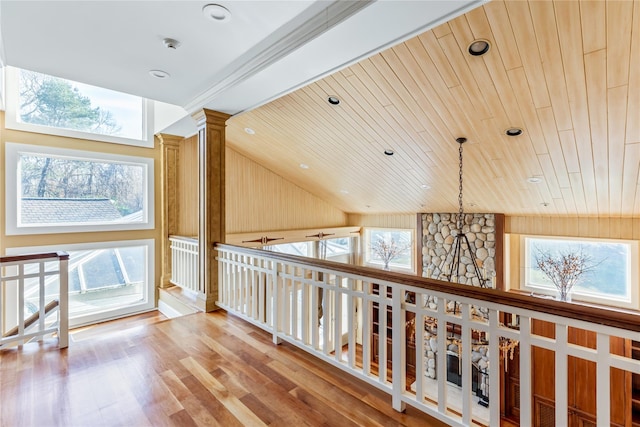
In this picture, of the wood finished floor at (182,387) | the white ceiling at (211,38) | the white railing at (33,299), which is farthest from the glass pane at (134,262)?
the white ceiling at (211,38)

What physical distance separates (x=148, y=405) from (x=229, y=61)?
277 centimetres

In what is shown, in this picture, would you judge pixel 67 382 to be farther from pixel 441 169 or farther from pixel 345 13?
pixel 441 169

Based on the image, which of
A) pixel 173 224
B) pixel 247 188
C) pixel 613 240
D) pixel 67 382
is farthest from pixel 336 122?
pixel 613 240

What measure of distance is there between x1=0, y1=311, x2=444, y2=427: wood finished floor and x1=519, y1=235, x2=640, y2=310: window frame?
4970 mm

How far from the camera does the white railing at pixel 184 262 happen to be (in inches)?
185

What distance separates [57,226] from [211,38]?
395 cm

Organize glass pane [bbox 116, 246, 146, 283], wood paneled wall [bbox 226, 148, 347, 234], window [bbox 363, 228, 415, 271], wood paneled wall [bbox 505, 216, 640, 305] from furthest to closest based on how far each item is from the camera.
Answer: window [bbox 363, 228, 415, 271] → wood paneled wall [bbox 226, 148, 347, 234] → glass pane [bbox 116, 246, 146, 283] → wood paneled wall [bbox 505, 216, 640, 305]

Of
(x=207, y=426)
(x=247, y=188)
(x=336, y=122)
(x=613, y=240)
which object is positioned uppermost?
(x=336, y=122)

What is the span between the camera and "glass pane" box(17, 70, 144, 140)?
14.2ft

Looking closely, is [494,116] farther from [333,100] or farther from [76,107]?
[76,107]

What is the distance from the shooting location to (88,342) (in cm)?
292

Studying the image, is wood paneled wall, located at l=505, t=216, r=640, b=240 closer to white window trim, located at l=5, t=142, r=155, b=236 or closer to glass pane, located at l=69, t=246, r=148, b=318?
white window trim, located at l=5, t=142, r=155, b=236

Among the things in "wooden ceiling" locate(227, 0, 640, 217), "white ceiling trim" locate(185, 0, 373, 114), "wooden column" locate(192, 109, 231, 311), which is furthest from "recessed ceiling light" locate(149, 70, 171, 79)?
"wooden ceiling" locate(227, 0, 640, 217)

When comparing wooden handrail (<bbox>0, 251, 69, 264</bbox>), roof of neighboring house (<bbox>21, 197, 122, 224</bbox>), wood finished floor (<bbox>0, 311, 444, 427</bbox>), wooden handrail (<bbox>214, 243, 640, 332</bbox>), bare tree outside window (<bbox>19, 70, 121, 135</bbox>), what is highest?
bare tree outside window (<bbox>19, 70, 121, 135</bbox>)
